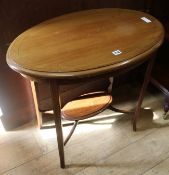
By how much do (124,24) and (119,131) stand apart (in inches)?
26.5

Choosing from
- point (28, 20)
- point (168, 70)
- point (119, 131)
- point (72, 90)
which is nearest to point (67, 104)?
point (72, 90)

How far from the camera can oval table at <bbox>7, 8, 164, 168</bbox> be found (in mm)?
894

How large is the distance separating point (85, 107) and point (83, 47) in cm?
49

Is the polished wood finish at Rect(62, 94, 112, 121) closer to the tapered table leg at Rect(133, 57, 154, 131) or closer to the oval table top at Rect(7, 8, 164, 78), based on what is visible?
the tapered table leg at Rect(133, 57, 154, 131)

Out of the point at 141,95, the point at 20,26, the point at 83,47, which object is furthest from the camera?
the point at 141,95

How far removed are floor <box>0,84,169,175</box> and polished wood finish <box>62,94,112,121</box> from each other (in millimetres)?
177

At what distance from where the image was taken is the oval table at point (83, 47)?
89 centimetres

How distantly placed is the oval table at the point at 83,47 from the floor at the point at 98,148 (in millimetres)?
161

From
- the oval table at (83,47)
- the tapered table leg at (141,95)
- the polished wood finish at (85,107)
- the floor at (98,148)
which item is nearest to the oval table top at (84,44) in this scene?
the oval table at (83,47)

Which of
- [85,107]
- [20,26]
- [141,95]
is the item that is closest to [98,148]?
[85,107]

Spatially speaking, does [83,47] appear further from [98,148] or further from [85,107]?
[98,148]

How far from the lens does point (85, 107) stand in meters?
1.40

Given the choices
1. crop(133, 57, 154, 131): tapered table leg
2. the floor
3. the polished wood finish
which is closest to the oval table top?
crop(133, 57, 154, 131): tapered table leg

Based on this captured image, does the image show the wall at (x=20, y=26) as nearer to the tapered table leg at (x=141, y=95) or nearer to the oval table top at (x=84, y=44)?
the oval table top at (x=84, y=44)
